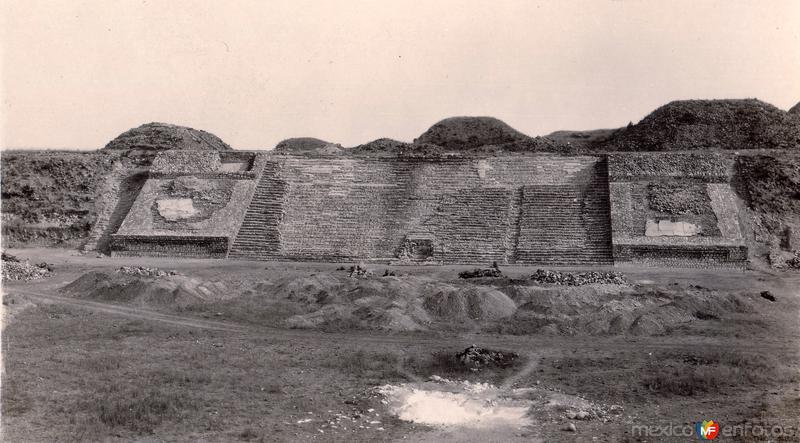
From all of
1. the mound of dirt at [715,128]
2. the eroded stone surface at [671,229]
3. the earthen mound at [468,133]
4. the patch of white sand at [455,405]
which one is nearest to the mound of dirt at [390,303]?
the patch of white sand at [455,405]

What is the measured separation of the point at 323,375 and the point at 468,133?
3848 centimetres

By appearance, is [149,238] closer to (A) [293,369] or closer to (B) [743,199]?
(A) [293,369]

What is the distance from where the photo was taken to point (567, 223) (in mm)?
25281

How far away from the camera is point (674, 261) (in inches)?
912

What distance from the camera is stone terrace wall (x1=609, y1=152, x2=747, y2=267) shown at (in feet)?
75.9

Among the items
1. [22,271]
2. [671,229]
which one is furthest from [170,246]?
[671,229]

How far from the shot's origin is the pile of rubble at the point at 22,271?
20812 mm

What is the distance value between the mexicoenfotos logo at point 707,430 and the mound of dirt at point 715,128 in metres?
28.4

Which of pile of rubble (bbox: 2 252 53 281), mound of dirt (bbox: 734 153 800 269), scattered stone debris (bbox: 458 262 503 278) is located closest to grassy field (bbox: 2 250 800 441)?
pile of rubble (bbox: 2 252 53 281)

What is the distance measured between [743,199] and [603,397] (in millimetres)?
17918

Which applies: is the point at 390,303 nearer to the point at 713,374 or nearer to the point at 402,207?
the point at 713,374

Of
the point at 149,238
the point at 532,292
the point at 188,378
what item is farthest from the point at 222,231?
the point at 188,378

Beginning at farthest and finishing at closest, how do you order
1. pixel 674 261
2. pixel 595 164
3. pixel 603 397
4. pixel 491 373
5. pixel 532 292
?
pixel 595 164 < pixel 674 261 < pixel 532 292 < pixel 491 373 < pixel 603 397

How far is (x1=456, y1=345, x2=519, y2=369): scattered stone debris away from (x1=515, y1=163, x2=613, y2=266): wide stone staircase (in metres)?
11.3
